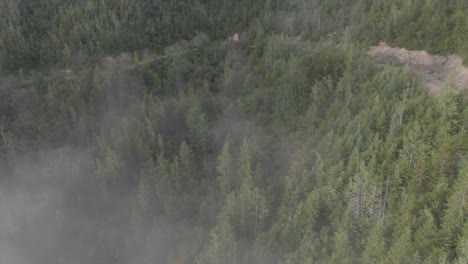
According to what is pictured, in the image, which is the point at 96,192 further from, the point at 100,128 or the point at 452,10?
the point at 452,10

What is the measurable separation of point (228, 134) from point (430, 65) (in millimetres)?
43658

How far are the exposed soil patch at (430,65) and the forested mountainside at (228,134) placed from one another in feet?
6.24

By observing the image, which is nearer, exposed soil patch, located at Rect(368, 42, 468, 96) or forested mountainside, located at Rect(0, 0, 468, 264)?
forested mountainside, located at Rect(0, 0, 468, 264)

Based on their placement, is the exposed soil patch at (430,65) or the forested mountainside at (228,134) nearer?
the forested mountainside at (228,134)

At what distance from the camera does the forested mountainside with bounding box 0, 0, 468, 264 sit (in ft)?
181

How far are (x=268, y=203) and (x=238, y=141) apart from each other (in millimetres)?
20351

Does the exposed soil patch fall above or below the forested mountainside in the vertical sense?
above

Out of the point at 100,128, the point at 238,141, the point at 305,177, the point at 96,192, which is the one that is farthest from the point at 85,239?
the point at 305,177

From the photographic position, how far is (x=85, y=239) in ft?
256

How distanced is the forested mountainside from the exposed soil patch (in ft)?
6.24

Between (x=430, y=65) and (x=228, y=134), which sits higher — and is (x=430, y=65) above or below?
above

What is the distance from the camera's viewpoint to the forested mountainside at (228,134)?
55.3 metres

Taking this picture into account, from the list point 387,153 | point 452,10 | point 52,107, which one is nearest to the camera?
point 387,153

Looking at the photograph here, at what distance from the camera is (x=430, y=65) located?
81250mm
